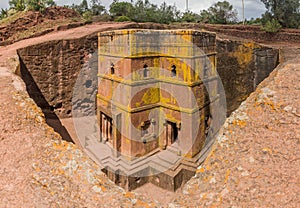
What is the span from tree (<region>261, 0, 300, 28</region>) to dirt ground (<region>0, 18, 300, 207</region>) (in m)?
24.0

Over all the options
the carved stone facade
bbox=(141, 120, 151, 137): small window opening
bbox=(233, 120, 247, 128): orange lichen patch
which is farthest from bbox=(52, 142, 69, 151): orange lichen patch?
bbox=(141, 120, 151, 137): small window opening

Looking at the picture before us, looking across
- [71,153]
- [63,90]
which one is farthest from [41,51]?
[71,153]

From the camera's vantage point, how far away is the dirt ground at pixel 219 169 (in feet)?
6.34

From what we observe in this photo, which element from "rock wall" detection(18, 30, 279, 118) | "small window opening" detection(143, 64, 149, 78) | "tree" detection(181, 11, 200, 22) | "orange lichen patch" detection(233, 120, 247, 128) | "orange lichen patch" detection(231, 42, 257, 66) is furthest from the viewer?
"tree" detection(181, 11, 200, 22)

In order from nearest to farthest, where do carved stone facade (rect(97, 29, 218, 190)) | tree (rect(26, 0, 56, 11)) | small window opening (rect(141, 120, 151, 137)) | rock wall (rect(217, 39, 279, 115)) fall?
carved stone facade (rect(97, 29, 218, 190)) < small window opening (rect(141, 120, 151, 137)) < rock wall (rect(217, 39, 279, 115)) < tree (rect(26, 0, 56, 11))

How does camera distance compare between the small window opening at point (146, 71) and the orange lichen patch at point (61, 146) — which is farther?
the small window opening at point (146, 71)

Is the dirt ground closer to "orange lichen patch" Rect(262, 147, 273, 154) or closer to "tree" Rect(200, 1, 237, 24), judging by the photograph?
"orange lichen patch" Rect(262, 147, 273, 154)

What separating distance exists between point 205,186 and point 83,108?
11.1 meters

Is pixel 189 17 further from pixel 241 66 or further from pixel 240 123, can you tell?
pixel 240 123

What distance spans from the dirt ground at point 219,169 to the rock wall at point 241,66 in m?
11.3

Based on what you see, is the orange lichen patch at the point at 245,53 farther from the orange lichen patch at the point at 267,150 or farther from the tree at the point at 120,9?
the tree at the point at 120,9

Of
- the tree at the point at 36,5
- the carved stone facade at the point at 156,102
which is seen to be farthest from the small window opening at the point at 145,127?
the tree at the point at 36,5

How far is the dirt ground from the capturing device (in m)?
1.93

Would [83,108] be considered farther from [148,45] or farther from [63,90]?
[148,45]
